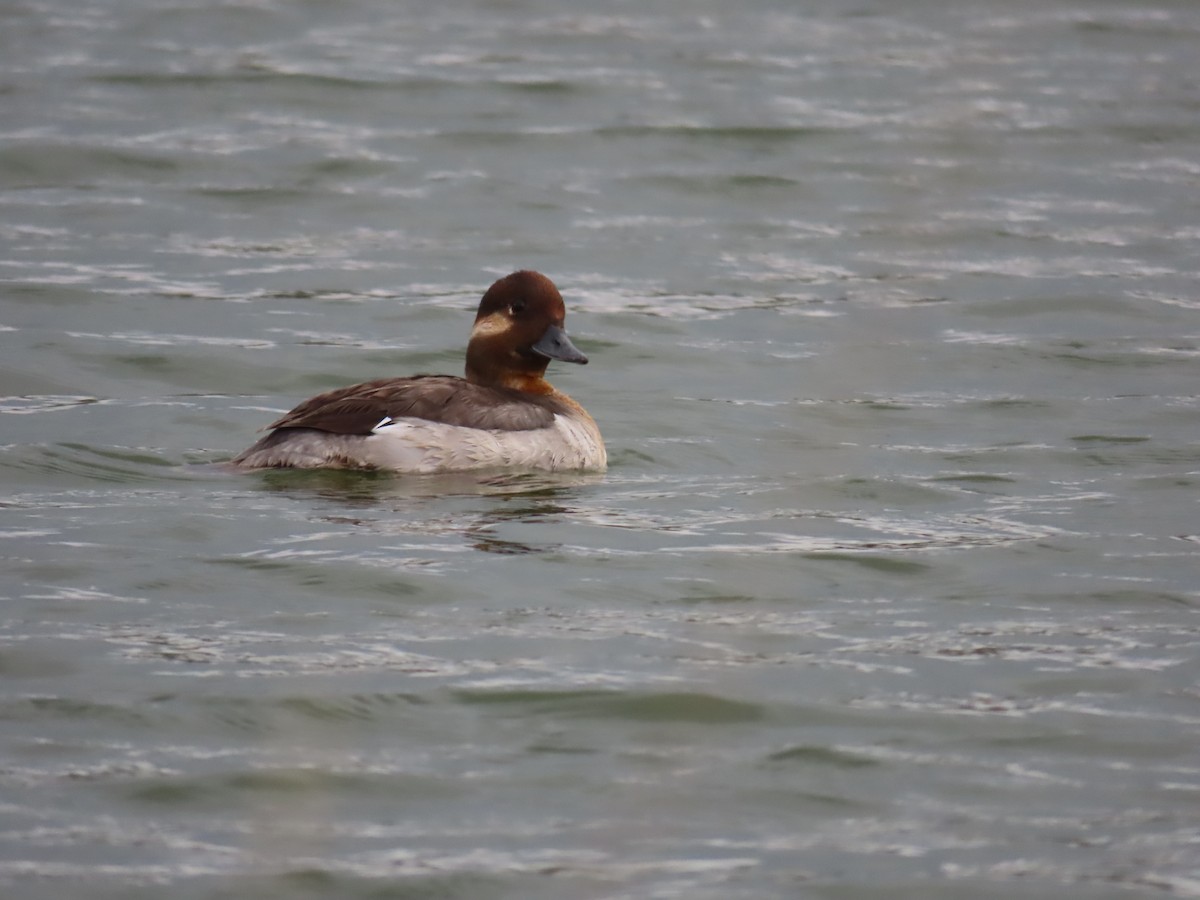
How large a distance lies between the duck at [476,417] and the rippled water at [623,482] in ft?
0.49

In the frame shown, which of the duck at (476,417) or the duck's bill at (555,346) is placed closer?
the duck at (476,417)

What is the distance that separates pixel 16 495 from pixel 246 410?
7.64ft

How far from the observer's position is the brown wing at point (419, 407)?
9.96 m

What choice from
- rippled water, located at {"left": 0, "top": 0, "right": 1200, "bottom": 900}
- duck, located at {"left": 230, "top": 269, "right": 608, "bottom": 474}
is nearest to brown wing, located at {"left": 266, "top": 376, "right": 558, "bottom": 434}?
duck, located at {"left": 230, "top": 269, "right": 608, "bottom": 474}

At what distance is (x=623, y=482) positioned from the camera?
10.5 m

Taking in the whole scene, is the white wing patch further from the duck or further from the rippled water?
the rippled water

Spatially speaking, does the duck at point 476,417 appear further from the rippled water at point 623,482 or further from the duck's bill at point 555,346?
the rippled water at point 623,482

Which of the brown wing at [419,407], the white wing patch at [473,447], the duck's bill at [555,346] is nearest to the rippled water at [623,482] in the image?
the white wing patch at [473,447]

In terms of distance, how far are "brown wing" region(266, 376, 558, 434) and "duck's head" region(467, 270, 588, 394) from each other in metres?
0.35

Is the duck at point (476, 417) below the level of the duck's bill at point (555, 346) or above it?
below

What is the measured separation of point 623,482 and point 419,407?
1118 mm

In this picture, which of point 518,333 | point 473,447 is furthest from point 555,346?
point 473,447

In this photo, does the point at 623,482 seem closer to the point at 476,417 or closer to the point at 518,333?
the point at 476,417

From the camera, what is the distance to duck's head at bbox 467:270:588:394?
35.5ft
